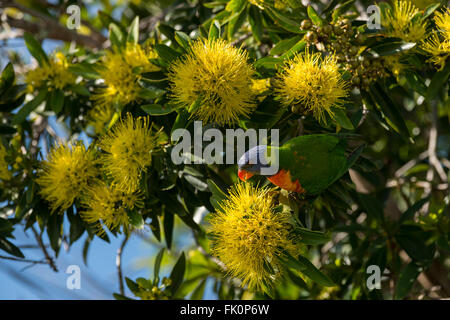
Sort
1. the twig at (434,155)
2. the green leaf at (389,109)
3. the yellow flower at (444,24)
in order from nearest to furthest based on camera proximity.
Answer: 1. the yellow flower at (444,24)
2. the green leaf at (389,109)
3. the twig at (434,155)

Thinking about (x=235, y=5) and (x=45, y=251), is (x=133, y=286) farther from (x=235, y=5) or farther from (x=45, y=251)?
(x=235, y=5)

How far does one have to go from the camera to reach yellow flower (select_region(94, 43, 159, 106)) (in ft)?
7.79

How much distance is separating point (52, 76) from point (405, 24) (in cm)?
200

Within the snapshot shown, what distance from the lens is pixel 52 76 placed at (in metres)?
2.79


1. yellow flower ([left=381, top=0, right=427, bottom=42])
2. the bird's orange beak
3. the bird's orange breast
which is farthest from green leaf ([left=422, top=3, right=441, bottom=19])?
the bird's orange beak

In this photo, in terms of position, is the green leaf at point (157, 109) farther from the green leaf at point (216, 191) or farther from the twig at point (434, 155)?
the twig at point (434, 155)

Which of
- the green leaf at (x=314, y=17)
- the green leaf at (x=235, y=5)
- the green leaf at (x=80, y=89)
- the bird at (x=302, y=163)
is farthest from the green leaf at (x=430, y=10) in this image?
the green leaf at (x=80, y=89)

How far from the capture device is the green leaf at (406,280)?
2.42 metres

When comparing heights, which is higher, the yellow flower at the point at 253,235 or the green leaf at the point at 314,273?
the yellow flower at the point at 253,235

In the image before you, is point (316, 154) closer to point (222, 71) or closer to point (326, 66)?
point (326, 66)

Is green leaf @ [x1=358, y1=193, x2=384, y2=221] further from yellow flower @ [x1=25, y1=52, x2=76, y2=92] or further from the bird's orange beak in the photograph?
yellow flower @ [x1=25, y1=52, x2=76, y2=92]

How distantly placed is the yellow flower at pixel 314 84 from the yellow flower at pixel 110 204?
2.90ft

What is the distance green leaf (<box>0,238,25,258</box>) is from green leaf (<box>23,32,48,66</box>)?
1064 millimetres

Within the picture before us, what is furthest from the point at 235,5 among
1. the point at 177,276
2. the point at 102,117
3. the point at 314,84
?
the point at 177,276
